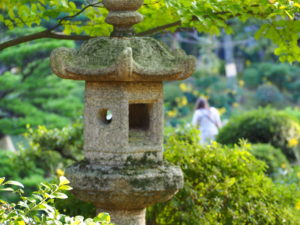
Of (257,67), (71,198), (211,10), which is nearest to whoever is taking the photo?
(211,10)

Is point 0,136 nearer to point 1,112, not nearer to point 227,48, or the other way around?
point 1,112

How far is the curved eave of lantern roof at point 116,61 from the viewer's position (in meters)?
3.91

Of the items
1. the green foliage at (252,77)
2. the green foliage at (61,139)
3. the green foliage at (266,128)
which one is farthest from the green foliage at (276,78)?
the green foliage at (61,139)

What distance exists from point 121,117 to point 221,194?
1.29 metres

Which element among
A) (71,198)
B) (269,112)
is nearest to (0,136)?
(269,112)

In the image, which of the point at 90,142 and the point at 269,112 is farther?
the point at 269,112

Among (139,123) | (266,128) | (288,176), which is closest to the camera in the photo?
(139,123)

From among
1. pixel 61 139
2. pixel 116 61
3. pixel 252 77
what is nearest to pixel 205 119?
pixel 61 139

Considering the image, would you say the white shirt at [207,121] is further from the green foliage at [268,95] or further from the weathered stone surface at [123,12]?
the green foliage at [268,95]

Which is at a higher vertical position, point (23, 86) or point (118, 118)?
point (118, 118)

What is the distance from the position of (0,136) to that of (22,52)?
190 cm

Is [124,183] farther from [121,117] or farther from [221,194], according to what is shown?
[221,194]

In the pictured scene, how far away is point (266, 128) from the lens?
8.68 meters

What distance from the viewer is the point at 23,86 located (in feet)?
28.0
